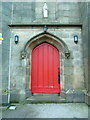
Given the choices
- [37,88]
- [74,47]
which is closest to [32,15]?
[74,47]

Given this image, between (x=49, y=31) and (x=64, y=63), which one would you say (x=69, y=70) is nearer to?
(x=64, y=63)

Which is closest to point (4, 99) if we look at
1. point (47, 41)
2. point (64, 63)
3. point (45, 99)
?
point (45, 99)

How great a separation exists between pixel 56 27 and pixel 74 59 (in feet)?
5.24

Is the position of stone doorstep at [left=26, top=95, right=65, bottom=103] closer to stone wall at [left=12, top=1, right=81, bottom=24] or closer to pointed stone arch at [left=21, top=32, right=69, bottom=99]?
pointed stone arch at [left=21, top=32, right=69, bottom=99]

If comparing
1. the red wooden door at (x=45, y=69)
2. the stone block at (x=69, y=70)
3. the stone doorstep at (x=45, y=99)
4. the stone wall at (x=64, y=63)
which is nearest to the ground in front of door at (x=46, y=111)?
the stone doorstep at (x=45, y=99)

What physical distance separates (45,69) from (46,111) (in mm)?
1764

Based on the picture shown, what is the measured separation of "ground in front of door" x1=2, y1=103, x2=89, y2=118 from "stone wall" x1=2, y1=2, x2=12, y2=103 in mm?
883

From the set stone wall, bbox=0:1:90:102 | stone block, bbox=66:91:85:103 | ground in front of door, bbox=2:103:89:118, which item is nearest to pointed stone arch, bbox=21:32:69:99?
stone wall, bbox=0:1:90:102

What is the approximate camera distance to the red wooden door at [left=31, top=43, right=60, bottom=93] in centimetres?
464

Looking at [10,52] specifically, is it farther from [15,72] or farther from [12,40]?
[15,72]

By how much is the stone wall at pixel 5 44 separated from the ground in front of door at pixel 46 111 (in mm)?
883

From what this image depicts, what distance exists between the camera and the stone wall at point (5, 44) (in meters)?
4.28

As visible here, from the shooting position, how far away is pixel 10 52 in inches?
179

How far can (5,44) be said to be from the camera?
438 centimetres
